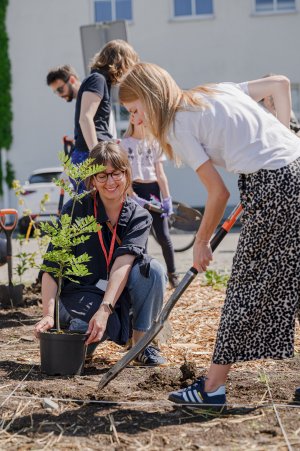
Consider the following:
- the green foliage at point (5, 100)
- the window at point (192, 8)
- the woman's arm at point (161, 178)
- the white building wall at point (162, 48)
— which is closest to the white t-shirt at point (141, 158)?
the woman's arm at point (161, 178)

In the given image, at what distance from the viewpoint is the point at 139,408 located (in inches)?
153

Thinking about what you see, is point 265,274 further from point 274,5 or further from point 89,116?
point 274,5

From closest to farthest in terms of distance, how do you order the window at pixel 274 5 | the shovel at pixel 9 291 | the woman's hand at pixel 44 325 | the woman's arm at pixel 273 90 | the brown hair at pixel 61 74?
the woman's arm at pixel 273 90, the woman's hand at pixel 44 325, the shovel at pixel 9 291, the brown hair at pixel 61 74, the window at pixel 274 5

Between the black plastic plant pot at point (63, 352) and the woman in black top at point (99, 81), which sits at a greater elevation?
the woman in black top at point (99, 81)

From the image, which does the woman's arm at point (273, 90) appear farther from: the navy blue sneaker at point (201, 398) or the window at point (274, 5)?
the window at point (274, 5)

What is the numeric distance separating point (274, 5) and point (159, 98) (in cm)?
1979

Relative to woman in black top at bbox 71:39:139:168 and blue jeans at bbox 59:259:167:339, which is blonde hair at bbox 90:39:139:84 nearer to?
woman in black top at bbox 71:39:139:168

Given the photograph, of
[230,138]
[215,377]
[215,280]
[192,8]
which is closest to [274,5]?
[192,8]

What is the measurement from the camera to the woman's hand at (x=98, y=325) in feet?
14.5

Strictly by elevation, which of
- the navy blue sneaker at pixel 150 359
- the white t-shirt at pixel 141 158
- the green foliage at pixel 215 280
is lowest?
the green foliage at pixel 215 280

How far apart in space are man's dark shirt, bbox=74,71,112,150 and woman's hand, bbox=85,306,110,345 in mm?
2249

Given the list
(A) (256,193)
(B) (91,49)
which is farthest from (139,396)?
(B) (91,49)

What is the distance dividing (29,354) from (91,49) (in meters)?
6.84

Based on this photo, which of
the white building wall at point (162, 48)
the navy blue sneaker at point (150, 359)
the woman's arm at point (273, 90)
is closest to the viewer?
the woman's arm at point (273, 90)
